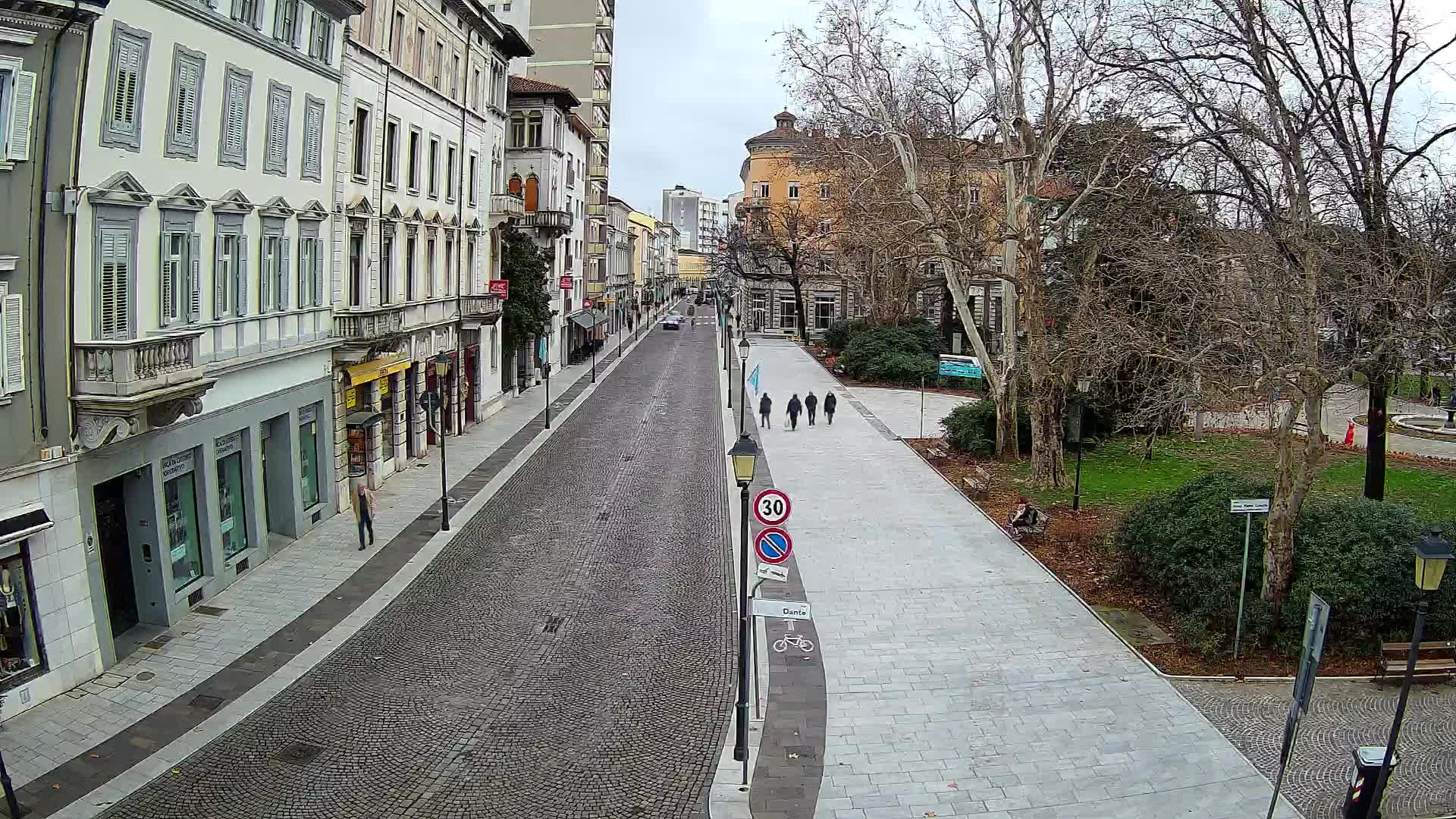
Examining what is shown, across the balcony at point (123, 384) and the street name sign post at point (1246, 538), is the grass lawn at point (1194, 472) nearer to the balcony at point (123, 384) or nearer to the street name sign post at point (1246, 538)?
the street name sign post at point (1246, 538)

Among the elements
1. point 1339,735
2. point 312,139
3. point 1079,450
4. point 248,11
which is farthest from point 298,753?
point 1079,450

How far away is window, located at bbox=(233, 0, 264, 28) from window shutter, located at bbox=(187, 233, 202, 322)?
149 inches

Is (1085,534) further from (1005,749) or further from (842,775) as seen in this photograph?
(842,775)

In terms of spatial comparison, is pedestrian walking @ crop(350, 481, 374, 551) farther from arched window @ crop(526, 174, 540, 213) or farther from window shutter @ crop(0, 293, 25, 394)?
arched window @ crop(526, 174, 540, 213)

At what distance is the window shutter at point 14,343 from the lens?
12438mm

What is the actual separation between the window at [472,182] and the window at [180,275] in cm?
1725

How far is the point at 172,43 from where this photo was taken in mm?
15609

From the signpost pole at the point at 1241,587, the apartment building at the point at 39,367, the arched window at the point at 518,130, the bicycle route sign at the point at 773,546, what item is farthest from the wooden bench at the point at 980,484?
the arched window at the point at 518,130

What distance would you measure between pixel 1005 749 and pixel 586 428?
24.7m

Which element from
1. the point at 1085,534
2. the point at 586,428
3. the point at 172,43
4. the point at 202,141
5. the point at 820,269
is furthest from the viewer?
the point at 820,269

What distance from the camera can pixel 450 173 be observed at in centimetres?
3167

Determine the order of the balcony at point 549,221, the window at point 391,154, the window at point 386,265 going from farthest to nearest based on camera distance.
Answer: the balcony at point 549,221 < the window at point 391,154 < the window at point 386,265

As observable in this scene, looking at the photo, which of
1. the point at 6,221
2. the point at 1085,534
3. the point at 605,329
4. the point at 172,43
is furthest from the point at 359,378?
the point at 605,329

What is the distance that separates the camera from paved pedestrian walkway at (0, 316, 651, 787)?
1192cm
